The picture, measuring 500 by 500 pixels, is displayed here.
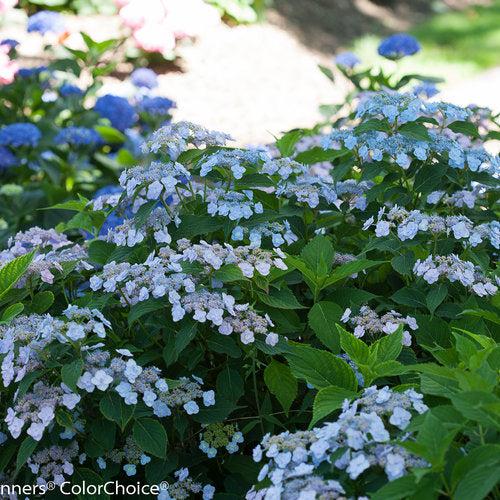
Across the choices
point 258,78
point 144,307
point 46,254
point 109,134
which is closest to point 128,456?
point 144,307

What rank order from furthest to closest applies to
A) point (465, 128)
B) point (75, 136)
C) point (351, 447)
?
point (75, 136), point (465, 128), point (351, 447)

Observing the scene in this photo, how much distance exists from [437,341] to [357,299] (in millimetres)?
187

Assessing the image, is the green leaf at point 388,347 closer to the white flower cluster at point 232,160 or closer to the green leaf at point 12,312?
the white flower cluster at point 232,160

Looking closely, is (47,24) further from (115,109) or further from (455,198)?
(455,198)

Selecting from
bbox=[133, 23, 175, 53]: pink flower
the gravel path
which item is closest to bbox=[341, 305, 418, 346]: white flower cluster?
the gravel path

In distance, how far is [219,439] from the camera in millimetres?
1807

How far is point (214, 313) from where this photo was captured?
168 centimetres

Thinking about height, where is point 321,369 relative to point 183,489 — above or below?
above

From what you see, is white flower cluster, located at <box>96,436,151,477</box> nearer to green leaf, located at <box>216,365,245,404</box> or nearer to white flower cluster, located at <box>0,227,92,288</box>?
green leaf, located at <box>216,365,245,404</box>

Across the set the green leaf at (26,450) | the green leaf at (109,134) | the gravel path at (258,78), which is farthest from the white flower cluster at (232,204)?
the gravel path at (258,78)

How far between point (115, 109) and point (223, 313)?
8.73 ft

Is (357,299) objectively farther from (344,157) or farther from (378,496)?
(378,496)

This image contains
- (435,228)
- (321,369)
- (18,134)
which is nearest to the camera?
(321,369)

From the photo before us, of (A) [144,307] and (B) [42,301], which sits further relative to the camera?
(B) [42,301]
